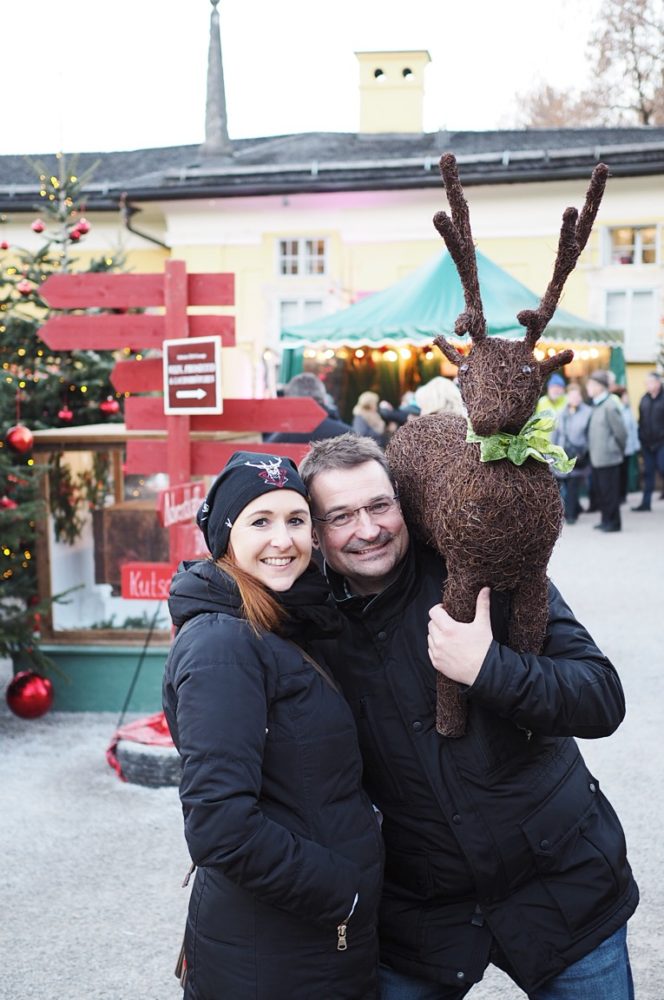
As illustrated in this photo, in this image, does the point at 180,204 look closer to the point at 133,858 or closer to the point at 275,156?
the point at 275,156

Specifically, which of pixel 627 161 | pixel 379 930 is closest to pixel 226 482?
pixel 379 930

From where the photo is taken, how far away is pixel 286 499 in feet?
6.67

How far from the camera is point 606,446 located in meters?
12.3

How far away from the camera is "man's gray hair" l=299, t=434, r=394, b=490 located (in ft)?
6.86

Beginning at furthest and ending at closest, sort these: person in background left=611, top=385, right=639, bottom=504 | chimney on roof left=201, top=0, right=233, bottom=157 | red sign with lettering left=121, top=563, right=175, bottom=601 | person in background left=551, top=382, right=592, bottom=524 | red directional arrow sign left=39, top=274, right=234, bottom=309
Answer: chimney on roof left=201, top=0, right=233, bottom=157 < person in background left=611, top=385, right=639, bottom=504 < person in background left=551, top=382, right=592, bottom=524 < red sign with lettering left=121, top=563, right=175, bottom=601 < red directional arrow sign left=39, top=274, right=234, bottom=309

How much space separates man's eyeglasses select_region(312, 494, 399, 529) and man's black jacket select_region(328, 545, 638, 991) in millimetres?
115

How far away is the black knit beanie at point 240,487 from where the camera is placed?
2021 millimetres

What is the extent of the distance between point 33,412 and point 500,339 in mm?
6458

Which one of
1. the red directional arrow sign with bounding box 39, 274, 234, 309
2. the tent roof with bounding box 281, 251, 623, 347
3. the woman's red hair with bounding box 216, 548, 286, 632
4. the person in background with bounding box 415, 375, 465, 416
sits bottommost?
the woman's red hair with bounding box 216, 548, 286, 632

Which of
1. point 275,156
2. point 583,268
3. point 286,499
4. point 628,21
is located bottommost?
point 286,499

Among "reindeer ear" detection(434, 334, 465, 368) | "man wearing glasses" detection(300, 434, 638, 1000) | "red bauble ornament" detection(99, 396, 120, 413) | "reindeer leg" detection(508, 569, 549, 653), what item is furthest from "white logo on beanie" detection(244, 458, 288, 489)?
"red bauble ornament" detection(99, 396, 120, 413)

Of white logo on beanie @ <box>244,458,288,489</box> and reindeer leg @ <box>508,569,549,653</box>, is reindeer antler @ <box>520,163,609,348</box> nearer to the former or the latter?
reindeer leg @ <box>508,569,549,653</box>

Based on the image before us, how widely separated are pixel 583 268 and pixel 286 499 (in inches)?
676

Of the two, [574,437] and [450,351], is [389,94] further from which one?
[450,351]
